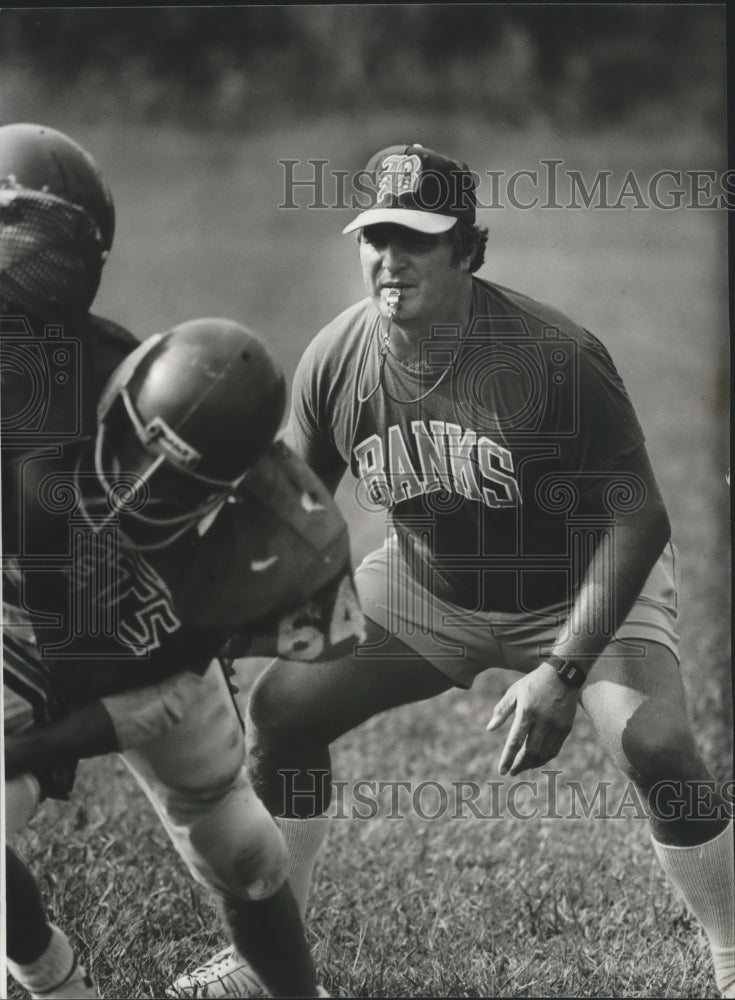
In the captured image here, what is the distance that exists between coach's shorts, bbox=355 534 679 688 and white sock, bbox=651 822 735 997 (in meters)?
0.51

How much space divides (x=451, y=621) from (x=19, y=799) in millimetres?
1194

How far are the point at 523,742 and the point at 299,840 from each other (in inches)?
25.8

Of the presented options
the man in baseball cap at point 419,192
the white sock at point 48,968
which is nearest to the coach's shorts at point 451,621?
the man in baseball cap at point 419,192

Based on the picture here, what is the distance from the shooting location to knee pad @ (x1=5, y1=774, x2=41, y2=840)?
330 cm

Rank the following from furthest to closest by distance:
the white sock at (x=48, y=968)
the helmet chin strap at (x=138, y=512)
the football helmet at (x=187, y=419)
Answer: the white sock at (x=48, y=968), the helmet chin strap at (x=138, y=512), the football helmet at (x=187, y=419)

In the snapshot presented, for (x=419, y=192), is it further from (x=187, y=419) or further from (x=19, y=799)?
(x=19, y=799)

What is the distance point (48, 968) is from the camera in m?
3.38

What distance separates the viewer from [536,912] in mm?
3910

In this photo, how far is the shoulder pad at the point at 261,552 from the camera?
309 cm

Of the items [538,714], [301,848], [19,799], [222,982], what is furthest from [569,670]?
[19,799]

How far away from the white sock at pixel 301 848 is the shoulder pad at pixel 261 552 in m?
0.76

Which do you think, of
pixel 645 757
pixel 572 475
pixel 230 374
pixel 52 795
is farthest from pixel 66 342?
pixel 645 757

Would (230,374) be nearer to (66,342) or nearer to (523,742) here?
(66,342)

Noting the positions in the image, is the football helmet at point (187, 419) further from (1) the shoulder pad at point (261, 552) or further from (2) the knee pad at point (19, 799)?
(2) the knee pad at point (19, 799)
